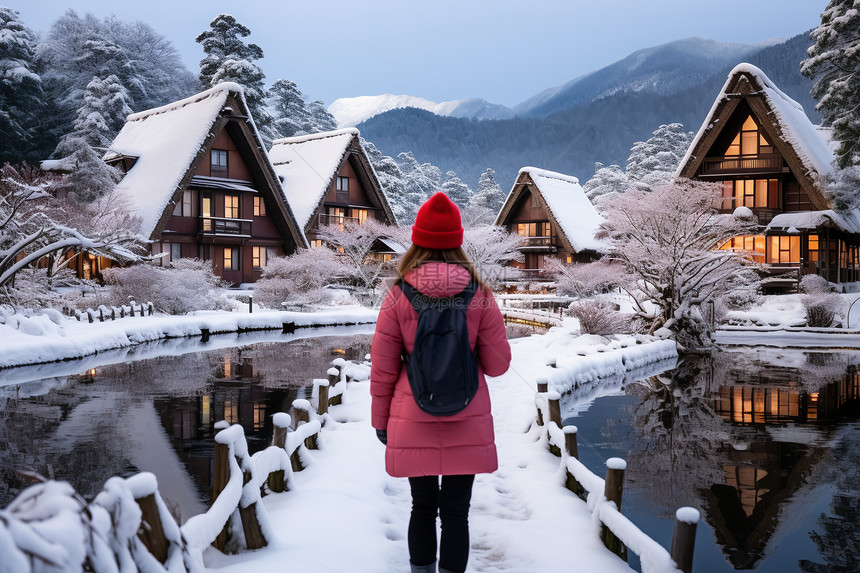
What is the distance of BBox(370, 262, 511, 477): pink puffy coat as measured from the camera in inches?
130

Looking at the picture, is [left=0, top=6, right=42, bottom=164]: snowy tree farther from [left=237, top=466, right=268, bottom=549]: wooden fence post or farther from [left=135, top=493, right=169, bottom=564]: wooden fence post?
[left=135, top=493, right=169, bottom=564]: wooden fence post

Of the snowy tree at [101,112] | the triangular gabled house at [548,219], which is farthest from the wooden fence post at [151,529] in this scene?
the triangular gabled house at [548,219]

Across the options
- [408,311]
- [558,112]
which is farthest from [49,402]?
[558,112]

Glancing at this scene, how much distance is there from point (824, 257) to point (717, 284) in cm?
1419

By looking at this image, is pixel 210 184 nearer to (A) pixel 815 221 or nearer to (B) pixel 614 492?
(A) pixel 815 221

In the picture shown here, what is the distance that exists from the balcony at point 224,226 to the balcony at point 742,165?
23.1m

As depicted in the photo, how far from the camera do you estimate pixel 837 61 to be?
25688 millimetres

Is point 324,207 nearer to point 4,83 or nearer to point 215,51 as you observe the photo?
point 215,51

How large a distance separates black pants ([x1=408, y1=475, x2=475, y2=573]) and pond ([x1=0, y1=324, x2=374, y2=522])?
1.81 metres

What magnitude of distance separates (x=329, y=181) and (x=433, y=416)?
1412 inches

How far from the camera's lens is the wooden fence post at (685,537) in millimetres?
3346

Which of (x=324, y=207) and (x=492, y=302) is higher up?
(x=324, y=207)

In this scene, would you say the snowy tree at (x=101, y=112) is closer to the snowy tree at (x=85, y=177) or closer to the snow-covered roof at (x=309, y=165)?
the snowy tree at (x=85, y=177)

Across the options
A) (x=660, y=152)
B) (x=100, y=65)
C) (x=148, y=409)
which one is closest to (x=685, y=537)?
(x=148, y=409)
